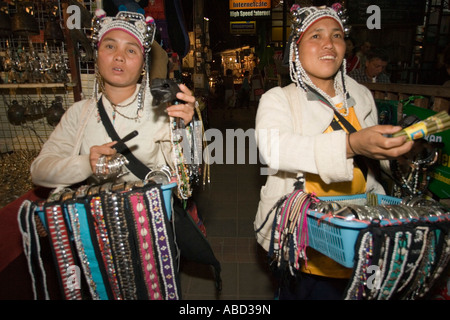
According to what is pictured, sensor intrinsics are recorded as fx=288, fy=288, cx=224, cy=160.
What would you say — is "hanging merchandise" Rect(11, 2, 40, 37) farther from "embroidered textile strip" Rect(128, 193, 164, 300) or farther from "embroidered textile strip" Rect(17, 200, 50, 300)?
"embroidered textile strip" Rect(128, 193, 164, 300)

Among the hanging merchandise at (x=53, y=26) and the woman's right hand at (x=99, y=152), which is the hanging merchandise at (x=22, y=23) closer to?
the hanging merchandise at (x=53, y=26)

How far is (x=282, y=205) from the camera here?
60.1 inches

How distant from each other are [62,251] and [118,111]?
0.93m

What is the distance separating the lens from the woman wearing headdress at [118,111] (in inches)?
69.9

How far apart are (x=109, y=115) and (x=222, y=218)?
2.81 metres

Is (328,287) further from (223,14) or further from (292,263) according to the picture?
(223,14)

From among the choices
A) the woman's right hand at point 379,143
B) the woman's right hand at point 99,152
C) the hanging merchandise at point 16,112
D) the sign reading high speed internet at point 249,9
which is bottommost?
the woman's right hand at point 99,152

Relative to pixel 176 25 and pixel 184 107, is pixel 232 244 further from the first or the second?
pixel 176 25

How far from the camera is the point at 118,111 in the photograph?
1.92 m

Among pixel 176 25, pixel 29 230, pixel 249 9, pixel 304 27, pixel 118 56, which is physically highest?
pixel 249 9

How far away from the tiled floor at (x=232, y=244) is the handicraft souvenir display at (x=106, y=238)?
1.56 m

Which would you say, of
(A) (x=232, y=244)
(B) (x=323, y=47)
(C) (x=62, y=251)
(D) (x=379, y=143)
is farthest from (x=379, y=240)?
(A) (x=232, y=244)

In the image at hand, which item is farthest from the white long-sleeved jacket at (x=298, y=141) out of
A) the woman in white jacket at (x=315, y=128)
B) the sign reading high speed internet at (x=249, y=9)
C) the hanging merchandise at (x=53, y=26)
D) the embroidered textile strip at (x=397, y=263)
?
the sign reading high speed internet at (x=249, y=9)

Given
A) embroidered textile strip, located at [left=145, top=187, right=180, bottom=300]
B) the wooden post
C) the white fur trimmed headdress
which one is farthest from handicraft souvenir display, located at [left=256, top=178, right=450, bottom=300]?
the wooden post
